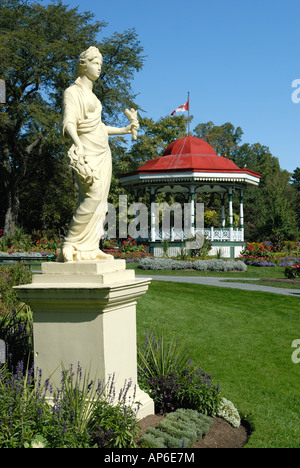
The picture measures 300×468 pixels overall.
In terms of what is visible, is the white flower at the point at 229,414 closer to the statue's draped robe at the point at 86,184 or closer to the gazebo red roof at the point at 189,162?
the statue's draped robe at the point at 86,184

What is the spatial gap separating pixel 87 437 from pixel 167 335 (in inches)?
209

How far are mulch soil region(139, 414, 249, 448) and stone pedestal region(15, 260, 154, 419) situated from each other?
0.55 ft

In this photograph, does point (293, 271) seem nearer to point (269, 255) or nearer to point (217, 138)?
point (269, 255)

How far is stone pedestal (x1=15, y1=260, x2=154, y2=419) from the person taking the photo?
4.32 m

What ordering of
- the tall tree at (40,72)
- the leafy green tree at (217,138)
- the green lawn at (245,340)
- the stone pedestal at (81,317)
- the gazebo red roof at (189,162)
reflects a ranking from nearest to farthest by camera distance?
the stone pedestal at (81,317), the green lawn at (245,340), the gazebo red roof at (189,162), the tall tree at (40,72), the leafy green tree at (217,138)

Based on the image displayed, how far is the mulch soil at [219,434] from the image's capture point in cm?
450

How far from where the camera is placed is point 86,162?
15.6 ft

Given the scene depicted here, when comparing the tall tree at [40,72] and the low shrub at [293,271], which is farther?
the tall tree at [40,72]

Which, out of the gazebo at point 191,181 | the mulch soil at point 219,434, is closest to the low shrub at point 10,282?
the mulch soil at point 219,434

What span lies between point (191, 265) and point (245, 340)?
11.9 meters

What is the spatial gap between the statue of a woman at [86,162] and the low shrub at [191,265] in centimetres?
1565

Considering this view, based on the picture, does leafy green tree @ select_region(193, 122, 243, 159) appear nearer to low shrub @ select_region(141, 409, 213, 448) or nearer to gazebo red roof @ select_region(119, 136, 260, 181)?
gazebo red roof @ select_region(119, 136, 260, 181)

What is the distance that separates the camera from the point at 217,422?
497 cm
